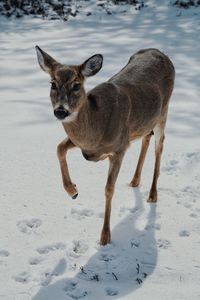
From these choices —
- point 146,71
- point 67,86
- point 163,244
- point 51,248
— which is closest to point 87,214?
point 51,248

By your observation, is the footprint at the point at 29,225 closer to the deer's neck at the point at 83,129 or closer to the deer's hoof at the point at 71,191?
the deer's hoof at the point at 71,191

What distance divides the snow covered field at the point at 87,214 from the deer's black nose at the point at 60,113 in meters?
1.22

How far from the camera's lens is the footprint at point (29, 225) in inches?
207

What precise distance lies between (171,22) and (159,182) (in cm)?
755

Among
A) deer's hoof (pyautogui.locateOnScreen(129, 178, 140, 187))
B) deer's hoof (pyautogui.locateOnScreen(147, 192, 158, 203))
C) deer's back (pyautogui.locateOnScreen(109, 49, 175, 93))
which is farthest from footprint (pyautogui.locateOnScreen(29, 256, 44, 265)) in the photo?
deer's back (pyautogui.locateOnScreen(109, 49, 175, 93))

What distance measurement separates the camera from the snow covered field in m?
4.51

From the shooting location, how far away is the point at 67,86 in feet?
15.6

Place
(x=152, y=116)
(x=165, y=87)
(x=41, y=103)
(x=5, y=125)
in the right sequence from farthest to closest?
(x=41, y=103) < (x=5, y=125) < (x=165, y=87) < (x=152, y=116)

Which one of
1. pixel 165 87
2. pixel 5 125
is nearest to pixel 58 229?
pixel 165 87

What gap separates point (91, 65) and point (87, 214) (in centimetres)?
153

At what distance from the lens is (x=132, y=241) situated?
5.20 m

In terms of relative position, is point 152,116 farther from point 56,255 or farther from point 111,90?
point 56,255

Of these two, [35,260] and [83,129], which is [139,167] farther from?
[35,260]

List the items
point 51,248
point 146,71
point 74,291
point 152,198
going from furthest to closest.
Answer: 1. point 146,71
2. point 152,198
3. point 51,248
4. point 74,291
